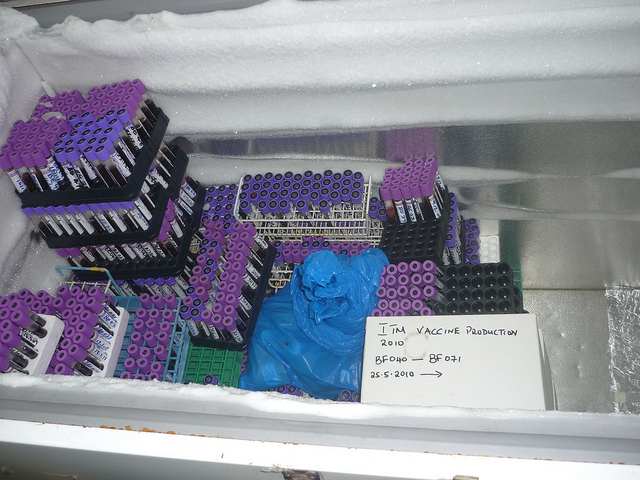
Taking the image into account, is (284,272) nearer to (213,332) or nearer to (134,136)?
(213,332)

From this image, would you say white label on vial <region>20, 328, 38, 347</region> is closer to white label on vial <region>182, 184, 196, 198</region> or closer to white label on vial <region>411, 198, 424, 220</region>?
white label on vial <region>182, 184, 196, 198</region>

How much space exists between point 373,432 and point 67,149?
1697mm

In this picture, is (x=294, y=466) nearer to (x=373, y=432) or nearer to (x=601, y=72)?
(x=373, y=432)

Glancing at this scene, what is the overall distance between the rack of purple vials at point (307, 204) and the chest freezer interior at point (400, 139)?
0.07 m

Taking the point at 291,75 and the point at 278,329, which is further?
the point at 278,329

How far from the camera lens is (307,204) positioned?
2.75 meters

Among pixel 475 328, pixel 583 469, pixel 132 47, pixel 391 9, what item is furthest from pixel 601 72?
pixel 132 47

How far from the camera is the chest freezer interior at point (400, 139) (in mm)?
1606

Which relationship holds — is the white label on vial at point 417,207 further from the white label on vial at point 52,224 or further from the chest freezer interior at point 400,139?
the white label on vial at point 52,224

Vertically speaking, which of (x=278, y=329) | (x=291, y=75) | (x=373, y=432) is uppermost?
(x=291, y=75)

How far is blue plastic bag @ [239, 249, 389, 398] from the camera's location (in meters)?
2.46

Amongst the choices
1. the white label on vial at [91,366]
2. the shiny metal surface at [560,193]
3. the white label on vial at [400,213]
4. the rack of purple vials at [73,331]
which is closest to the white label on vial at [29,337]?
the rack of purple vials at [73,331]

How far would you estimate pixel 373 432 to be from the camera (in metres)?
1.52

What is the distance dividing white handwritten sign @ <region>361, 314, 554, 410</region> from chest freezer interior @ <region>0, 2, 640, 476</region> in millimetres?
245
